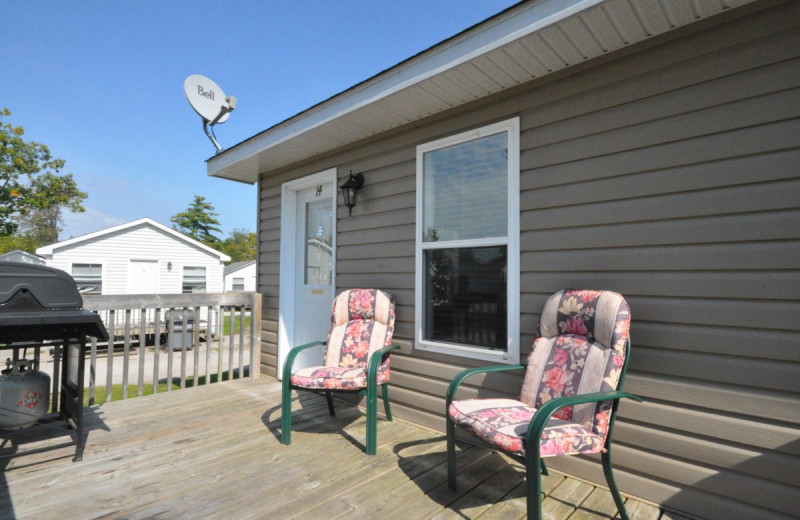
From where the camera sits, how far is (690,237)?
73.0 inches

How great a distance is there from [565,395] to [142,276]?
15.7 metres

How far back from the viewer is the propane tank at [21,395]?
2254 millimetres

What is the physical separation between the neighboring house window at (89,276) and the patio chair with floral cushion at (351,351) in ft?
43.8

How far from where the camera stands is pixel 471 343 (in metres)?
2.70

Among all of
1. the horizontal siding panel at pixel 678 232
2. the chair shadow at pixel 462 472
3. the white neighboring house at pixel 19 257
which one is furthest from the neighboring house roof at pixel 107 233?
the horizontal siding panel at pixel 678 232

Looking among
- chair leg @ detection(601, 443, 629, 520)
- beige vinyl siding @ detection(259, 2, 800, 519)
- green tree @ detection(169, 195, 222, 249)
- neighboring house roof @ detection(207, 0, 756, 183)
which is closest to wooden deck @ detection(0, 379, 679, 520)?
chair leg @ detection(601, 443, 629, 520)

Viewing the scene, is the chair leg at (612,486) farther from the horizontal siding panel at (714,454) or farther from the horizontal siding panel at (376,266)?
the horizontal siding panel at (376,266)

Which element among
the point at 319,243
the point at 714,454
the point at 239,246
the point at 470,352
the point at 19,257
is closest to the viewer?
the point at 714,454

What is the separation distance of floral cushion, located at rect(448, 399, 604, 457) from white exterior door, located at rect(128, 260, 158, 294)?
1526 centimetres

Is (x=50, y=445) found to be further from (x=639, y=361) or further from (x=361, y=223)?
(x=639, y=361)

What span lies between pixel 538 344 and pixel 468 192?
3.78 ft

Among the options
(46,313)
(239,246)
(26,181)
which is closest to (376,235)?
(46,313)

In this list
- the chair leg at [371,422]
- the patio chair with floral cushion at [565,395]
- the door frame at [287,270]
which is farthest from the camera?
the door frame at [287,270]

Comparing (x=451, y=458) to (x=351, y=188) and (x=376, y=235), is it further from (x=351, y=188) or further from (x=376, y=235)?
(x=351, y=188)
